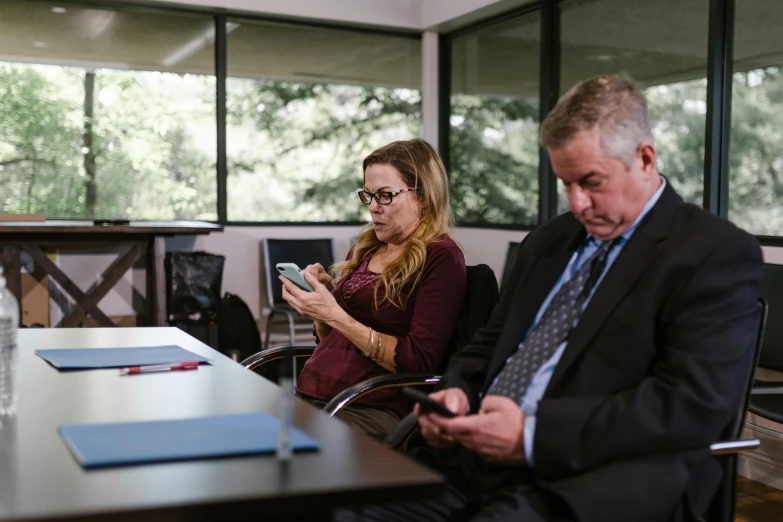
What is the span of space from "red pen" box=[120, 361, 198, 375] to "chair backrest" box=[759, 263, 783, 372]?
2258mm

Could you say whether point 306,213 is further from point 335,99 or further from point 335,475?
point 335,475

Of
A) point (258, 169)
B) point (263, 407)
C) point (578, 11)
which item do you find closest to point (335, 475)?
point (263, 407)

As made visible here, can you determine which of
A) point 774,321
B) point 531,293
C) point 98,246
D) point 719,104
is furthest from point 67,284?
point 531,293

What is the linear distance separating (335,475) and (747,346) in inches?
31.6

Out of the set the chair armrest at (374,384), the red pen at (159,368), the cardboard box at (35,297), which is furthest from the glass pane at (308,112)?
the red pen at (159,368)

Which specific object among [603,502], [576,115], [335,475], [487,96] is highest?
[487,96]

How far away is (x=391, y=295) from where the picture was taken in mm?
2201

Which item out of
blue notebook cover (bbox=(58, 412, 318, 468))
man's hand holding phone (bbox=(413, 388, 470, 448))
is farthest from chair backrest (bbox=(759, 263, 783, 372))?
blue notebook cover (bbox=(58, 412, 318, 468))

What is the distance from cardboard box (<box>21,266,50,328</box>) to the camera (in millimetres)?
4980

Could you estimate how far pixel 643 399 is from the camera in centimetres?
141

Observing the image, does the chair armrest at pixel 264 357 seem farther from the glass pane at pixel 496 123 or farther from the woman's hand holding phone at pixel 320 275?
the glass pane at pixel 496 123

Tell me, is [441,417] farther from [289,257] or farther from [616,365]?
[289,257]

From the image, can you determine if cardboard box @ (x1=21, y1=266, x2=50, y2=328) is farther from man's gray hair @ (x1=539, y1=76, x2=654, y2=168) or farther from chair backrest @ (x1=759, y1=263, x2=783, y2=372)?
man's gray hair @ (x1=539, y1=76, x2=654, y2=168)

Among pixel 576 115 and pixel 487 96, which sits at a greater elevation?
pixel 487 96
